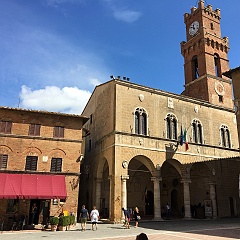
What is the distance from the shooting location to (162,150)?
2392 centimetres

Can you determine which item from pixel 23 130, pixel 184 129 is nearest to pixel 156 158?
pixel 184 129

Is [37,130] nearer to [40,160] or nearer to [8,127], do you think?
[8,127]

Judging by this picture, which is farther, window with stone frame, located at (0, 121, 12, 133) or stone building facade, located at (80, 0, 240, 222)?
stone building facade, located at (80, 0, 240, 222)

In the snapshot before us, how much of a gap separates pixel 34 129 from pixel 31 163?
269 centimetres

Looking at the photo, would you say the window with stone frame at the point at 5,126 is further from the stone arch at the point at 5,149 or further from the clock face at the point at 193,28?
the clock face at the point at 193,28

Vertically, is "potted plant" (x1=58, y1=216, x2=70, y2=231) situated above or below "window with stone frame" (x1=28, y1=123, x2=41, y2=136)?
below

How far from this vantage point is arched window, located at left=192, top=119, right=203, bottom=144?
26745 mm

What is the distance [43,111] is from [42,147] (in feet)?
9.48

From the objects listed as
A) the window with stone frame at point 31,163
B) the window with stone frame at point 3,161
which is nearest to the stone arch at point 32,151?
the window with stone frame at point 31,163

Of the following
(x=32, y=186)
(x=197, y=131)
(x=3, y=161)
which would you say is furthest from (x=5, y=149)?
(x=197, y=131)

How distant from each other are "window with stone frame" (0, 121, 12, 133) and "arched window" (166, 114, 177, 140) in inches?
556

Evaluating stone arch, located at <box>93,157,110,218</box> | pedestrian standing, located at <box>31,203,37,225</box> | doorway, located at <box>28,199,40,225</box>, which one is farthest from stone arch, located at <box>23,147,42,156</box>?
stone arch, located at <box>93,157,110,218</box>

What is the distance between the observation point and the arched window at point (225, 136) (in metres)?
28.9

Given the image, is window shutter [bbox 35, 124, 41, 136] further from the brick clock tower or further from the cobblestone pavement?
the brick clock tower
